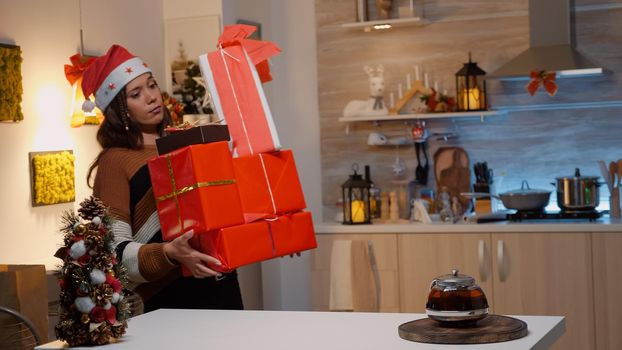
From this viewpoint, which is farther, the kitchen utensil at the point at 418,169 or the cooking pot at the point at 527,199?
the kitchen utensil at the point at 418,169

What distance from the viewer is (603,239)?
180 inches

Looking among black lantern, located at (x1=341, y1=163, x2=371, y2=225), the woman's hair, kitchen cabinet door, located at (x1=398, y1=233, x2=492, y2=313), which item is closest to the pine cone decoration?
the woman's hair

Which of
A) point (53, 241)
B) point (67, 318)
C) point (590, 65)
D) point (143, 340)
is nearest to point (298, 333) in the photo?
point (143, 340)

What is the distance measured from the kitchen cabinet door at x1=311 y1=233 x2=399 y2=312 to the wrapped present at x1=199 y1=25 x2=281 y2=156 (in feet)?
6.53

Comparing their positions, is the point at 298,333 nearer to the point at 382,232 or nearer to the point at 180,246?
the point at 180,246

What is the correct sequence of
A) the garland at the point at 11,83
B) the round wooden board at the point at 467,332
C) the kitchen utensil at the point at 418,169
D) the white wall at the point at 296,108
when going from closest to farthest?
the round wooden board at the point at 467,332, the garland at the point at 11,83, the kitchen utensil at the point at 418,169, the white wall at the point at 296,108

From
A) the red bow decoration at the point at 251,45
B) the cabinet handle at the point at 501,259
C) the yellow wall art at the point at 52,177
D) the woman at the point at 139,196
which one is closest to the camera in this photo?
the woman at the point at 139,196

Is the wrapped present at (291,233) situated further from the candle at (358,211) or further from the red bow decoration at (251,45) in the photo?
the candle at (358,211)

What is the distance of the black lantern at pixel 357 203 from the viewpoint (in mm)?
5129

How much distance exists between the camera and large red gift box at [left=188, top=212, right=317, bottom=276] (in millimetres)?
2678

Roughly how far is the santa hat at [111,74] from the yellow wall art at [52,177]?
0.75m

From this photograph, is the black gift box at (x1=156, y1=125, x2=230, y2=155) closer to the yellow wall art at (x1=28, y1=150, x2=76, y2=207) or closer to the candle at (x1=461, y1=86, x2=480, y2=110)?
the yellow wall art at (x1=28, y1=150, x2=76, y2=207)

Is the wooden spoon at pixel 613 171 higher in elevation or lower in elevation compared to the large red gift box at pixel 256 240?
higher

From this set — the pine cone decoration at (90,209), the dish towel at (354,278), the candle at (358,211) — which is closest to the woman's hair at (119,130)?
the pine cone decoration at (90,209)
